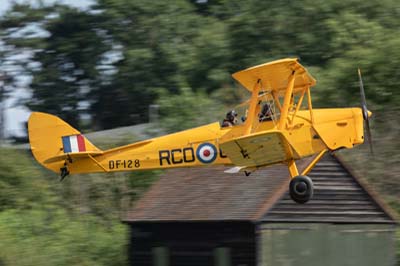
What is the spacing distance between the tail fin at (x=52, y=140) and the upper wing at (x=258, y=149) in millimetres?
3229

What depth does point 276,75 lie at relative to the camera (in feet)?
51.8

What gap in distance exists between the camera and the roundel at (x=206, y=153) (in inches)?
645

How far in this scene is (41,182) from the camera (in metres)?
29.1

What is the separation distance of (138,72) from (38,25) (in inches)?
228

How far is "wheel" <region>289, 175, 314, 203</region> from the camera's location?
15.7m

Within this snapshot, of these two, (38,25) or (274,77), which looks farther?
(38,25)

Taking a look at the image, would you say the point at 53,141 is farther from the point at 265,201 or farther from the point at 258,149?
the point at 258,149

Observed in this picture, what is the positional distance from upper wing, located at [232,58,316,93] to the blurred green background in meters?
8.61

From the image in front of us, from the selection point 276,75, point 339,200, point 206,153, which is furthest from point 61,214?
point 276,75

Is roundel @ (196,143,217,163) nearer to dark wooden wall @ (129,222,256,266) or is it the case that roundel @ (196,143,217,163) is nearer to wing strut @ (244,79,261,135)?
wing strut @ (244,79,261,135)

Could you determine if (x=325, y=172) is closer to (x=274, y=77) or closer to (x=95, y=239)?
(x=274, y=77)

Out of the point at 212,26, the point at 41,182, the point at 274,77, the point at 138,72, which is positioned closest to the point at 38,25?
the point at 138,72

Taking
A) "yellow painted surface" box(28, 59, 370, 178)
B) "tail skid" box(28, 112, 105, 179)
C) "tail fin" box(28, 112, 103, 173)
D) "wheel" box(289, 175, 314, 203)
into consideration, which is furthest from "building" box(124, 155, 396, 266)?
"tail fin" box(28, 112, 103, 173)

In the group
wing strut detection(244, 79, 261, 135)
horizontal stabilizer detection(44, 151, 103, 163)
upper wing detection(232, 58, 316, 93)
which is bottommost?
horizontal stabilizer detection(44, 151, 103, 163)
